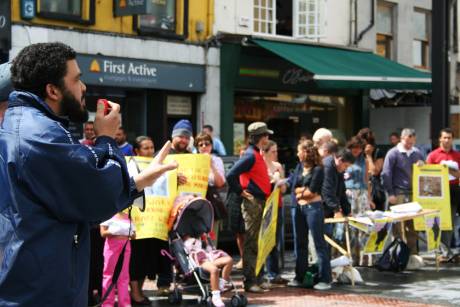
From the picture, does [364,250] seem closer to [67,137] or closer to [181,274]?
[181,274]

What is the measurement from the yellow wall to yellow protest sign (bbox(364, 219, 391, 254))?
790cm

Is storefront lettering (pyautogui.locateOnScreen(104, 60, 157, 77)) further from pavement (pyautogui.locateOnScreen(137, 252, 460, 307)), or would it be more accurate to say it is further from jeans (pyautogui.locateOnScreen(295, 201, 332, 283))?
jeans (pyautogui.locateOnScreen(295, 201, 332, 283))

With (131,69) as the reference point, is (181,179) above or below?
below

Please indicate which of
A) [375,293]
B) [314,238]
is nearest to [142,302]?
[314,238]

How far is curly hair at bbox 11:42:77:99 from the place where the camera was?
298 cm

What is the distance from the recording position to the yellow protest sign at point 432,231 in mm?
11914

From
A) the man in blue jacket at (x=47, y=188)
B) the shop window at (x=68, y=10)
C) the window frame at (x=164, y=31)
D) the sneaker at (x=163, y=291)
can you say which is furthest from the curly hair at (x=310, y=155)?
the window frame at (x=164, y=31)

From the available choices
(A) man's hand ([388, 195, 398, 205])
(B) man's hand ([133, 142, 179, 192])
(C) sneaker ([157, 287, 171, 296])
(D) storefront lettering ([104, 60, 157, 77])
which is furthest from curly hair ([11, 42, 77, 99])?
(D) storefront lettering ([104, 60, 157, 77])

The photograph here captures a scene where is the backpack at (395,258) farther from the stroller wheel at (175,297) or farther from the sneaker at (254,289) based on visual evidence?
the stroller wheel at (175,297)

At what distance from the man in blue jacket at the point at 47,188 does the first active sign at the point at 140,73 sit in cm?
1347

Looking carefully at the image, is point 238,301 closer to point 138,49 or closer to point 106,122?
point 106,122

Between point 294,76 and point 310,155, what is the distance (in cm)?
1103

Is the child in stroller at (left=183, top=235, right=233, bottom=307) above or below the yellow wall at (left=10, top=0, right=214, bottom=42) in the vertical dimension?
below

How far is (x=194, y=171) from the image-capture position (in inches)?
370
